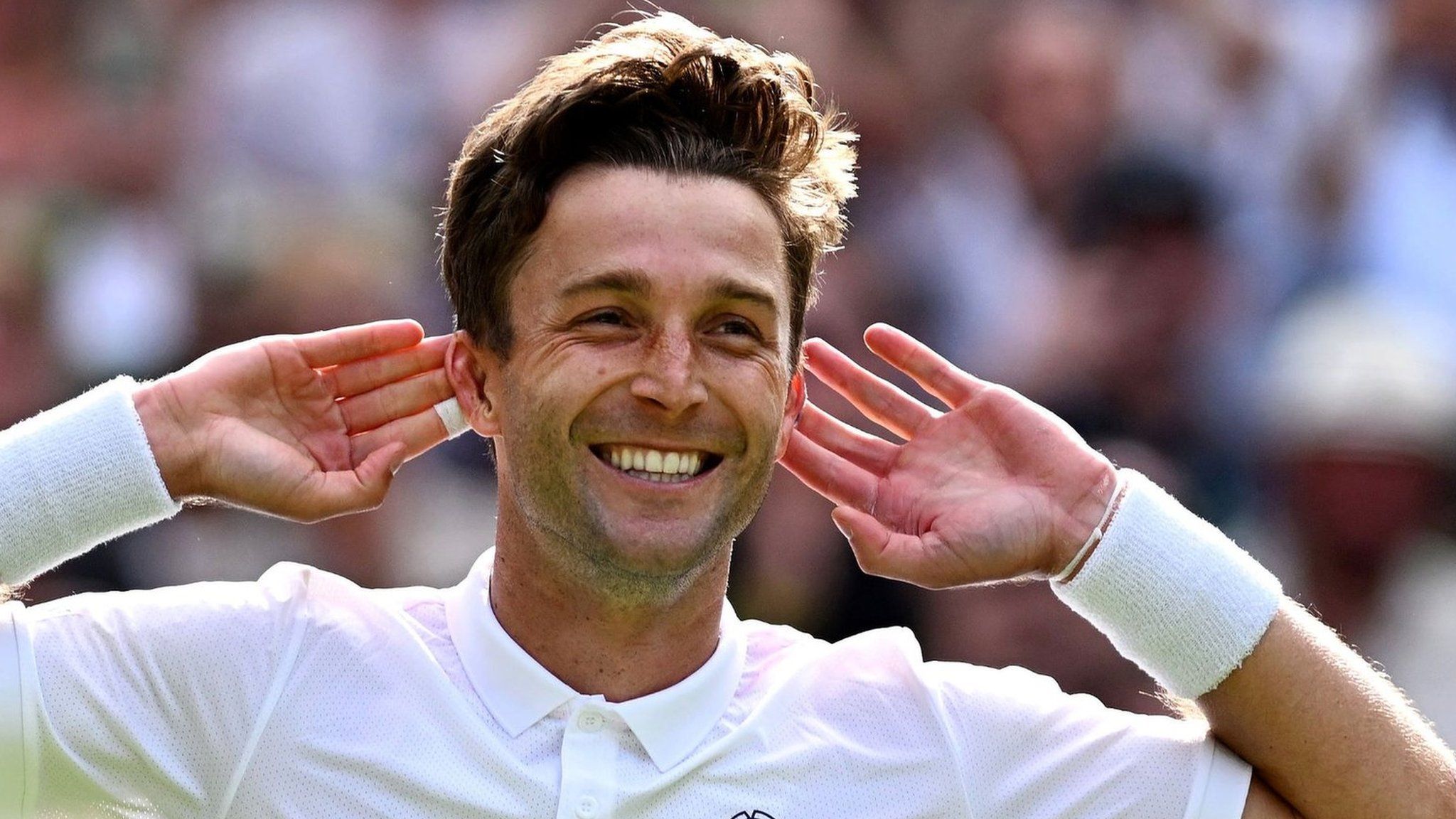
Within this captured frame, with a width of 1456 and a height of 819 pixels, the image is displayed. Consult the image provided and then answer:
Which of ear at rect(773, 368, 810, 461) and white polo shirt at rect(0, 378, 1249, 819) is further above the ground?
ear at rect(773, 368, 810, 461)

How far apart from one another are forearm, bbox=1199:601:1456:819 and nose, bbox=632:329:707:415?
964mm

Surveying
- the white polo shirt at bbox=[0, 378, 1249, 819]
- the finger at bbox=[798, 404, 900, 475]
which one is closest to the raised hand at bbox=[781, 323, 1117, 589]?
the finger at bbox=[798, 404, 900, 475]

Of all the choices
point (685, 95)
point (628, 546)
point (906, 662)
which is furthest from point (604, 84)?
point (906, 662)

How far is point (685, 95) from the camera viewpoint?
3.38 metres

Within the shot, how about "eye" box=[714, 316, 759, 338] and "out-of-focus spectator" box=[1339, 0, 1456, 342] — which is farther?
"out-of-focus spectator" box=[1339, 0, 1456, 342]

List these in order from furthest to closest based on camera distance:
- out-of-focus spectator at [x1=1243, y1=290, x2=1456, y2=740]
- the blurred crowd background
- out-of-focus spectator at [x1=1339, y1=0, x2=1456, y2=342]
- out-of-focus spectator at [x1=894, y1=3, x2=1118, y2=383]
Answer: out-of-focus spectator at [x1=894, y1=3, x2=1118, y2=383] < out-of-focus spectator at [x1=1339, y1=0, x2=1456, y2=342] < the blurred crowd background < out-of-focus spectator at [x1=1243, y1=290, x2=1456, y2=740]

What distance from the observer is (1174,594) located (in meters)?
3.23

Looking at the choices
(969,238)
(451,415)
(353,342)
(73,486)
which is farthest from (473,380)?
(969,238)

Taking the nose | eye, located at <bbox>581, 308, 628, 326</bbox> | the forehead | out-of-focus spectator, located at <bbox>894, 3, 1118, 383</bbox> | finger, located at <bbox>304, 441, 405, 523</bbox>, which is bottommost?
out-of-focus spectator, located at <bbox>894, 3, 1118, 383</bbox>

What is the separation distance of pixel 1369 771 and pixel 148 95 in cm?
510

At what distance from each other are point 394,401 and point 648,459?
1.68 feet

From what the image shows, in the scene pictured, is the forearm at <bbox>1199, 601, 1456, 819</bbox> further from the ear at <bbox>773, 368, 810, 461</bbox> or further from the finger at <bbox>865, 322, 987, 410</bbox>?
the ear at <bbox>773, 368, 810, 461</bbox>

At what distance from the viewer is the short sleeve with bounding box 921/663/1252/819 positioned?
3.17 meters

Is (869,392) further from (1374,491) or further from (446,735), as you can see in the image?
(1374,491)
